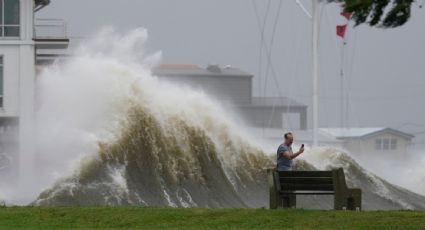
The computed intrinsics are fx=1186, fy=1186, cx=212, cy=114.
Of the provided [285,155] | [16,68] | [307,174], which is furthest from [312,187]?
[16,68]

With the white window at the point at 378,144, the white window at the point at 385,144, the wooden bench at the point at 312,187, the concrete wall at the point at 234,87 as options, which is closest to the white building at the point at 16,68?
the wooden bench at the point at 312,187

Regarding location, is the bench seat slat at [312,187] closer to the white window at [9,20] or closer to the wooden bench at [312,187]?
the wooden bench at [312,187]

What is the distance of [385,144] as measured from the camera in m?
112

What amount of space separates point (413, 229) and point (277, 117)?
311 ft

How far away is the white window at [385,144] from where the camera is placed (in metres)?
110

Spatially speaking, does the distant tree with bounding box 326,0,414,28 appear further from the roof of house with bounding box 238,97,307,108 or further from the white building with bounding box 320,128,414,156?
the roof of house with bounding box 238,97,307,108

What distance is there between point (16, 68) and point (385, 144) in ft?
218

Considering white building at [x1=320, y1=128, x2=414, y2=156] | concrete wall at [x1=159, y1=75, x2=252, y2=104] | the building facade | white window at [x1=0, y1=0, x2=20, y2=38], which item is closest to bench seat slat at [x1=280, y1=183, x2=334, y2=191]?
white window at [x1=0, y1=0, x2=20, y2=38]

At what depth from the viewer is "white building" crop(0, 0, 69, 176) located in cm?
5009

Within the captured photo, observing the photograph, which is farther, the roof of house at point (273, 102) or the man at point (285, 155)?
the roof of house at point (273, 102)

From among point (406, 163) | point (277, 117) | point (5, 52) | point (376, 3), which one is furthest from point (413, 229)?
point (277, 117)

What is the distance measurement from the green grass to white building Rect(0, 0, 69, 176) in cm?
2979

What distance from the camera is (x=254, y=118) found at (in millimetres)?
107812

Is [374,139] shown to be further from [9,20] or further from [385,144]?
[9,20]
